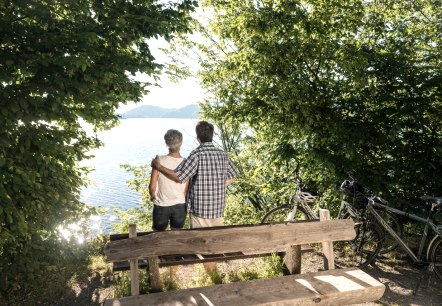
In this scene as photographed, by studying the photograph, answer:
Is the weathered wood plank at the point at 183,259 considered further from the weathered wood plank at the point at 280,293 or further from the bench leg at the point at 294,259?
the weathered wood plank at the point at 280,293

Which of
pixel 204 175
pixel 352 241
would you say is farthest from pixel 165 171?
pixel 352 241

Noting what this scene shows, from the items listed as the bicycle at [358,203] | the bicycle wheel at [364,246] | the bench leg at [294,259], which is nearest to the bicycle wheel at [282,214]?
the bicycle at [358,203]

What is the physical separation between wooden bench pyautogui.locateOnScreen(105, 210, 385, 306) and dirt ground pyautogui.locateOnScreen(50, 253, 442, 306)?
168 cm

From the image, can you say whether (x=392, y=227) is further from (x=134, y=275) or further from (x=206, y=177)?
(x=134, y=275)

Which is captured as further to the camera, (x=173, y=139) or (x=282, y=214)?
(x=282, y=214)

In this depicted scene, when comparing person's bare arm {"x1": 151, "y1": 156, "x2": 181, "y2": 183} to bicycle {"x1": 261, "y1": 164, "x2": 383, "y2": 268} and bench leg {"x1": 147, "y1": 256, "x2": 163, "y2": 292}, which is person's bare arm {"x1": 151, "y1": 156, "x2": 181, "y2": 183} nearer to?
bench leg {"x1": 147, "y1": 256, "x2": 163, "y2": 292}

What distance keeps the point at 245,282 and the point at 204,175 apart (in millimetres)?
1776

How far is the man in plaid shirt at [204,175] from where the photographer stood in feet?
16.6

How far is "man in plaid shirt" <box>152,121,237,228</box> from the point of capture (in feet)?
16.6

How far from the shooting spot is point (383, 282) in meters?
5.94

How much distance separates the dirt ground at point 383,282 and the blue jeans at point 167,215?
0.87 meters

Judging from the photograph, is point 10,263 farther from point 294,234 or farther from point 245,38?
point 245,38

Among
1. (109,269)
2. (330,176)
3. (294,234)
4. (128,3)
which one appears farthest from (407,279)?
(128,3)

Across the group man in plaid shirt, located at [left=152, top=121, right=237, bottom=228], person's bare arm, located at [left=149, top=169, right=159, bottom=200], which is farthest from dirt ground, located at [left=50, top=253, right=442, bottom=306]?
person's bare arm, located at [left=149, top=169, right=159, bottom=200]
